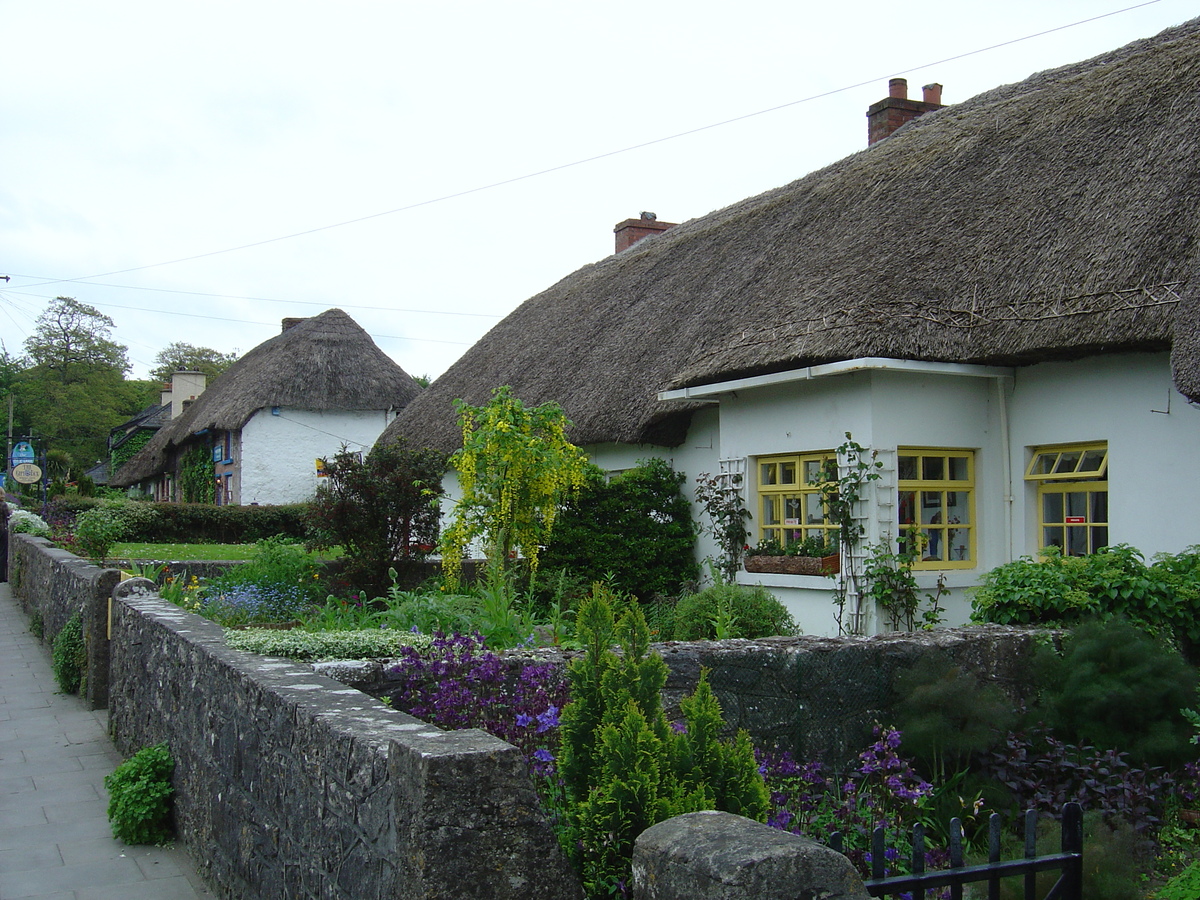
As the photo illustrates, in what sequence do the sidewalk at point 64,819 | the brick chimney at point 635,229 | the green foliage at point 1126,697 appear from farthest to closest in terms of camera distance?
the brick chimney at point 635,229
the green foliage at point 1126,697
the sidewalk at point 64,819

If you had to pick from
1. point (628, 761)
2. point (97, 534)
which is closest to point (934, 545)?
point (628, 761)

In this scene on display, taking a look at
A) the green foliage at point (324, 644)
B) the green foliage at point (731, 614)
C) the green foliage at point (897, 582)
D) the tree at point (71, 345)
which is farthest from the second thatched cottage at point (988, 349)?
the tree at point (71, 345)

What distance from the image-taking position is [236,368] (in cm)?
3575

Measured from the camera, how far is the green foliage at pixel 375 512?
11914 mm

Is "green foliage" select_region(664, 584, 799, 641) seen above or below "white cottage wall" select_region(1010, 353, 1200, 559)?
below

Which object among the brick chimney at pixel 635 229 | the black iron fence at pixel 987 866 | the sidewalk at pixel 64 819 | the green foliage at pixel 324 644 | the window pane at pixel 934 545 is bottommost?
the sidewalk at pixel 64 819

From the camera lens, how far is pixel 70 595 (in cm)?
1049

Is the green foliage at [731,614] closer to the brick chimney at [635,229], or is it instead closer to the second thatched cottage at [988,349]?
the second thatched cottage at [988,349]

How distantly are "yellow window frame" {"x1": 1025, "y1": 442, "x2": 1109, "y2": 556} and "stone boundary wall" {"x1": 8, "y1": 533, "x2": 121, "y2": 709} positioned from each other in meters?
8.27

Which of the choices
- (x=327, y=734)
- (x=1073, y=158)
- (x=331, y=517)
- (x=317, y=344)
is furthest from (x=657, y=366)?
(x=317, y=344)

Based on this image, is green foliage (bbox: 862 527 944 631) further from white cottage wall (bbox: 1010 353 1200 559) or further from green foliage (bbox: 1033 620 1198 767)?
green foliage (bbox: 1033 620 1198 767)

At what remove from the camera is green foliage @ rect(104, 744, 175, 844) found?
5402 millimetres

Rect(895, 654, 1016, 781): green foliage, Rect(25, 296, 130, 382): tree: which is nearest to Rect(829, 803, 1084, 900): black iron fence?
Rect(895, 654, 1016, 781): green foliage

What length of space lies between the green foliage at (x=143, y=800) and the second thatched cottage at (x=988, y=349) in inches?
242
